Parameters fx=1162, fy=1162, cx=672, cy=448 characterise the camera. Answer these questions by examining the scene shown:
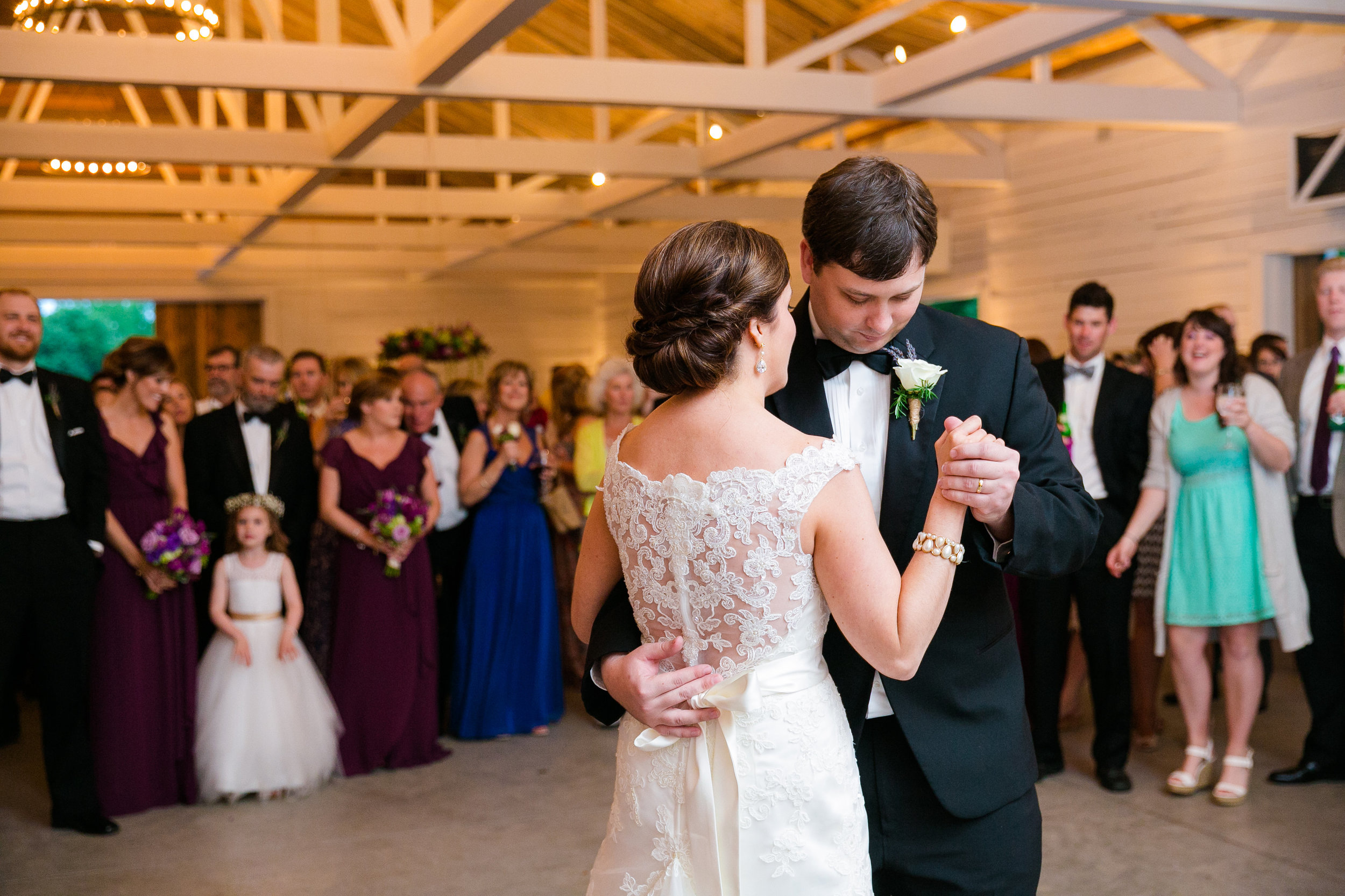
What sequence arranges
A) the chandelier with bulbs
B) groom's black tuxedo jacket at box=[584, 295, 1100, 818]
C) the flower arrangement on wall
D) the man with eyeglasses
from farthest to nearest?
the flower arrangement on wall < the man with eyeglasses < the chandelier with bulbs < groom's black tuxedo jacket at box=[584, 295, 1100, 818]

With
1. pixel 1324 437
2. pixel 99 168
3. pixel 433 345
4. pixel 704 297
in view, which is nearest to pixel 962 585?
pixel 704 297

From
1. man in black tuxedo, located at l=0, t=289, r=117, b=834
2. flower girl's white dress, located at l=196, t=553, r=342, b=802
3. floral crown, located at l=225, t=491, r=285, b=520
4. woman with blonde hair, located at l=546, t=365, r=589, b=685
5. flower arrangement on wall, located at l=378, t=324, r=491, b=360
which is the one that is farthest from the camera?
flower arrangement on wall, located at l=378, t=324, r=491, b=360

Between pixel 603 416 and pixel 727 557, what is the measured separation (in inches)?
188

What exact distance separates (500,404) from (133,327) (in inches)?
491

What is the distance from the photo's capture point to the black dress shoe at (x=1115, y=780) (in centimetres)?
460

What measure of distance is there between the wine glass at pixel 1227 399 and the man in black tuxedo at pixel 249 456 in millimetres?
3895

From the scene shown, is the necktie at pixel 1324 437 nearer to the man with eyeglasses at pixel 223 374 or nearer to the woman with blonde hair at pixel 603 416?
the woman with blonde hair at pixel 603 416

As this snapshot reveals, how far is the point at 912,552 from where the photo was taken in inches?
70.4

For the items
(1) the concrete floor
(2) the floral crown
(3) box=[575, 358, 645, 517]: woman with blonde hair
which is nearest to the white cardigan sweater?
(1) the concrete floor

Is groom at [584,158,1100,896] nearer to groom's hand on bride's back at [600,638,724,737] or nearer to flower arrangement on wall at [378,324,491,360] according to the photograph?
groom's hand on bride's back at [600,638,724,737]

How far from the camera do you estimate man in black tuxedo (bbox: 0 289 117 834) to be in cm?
419

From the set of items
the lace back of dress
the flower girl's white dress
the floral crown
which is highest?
the lace back of dress

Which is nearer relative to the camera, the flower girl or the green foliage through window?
the flower girl

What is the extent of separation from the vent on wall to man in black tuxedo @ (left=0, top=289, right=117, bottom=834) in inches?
262
